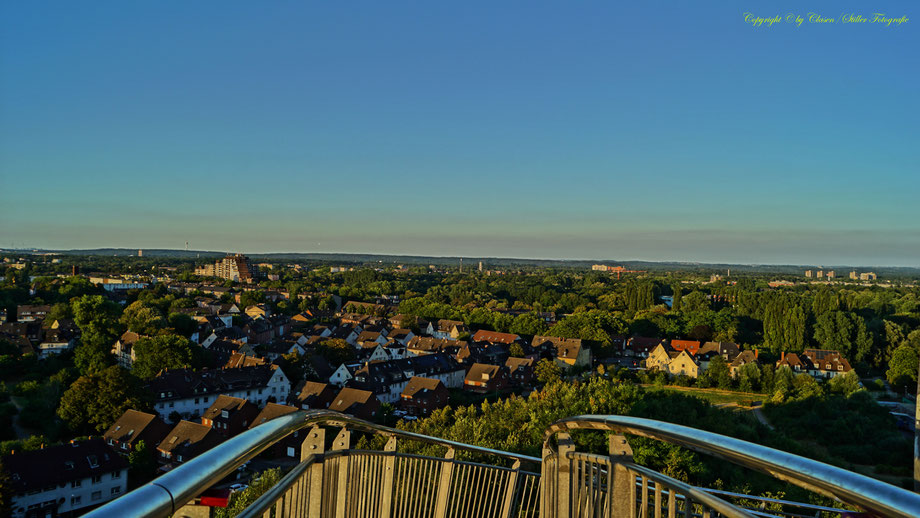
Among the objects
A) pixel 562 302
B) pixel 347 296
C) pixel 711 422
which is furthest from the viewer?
pixel 347 296

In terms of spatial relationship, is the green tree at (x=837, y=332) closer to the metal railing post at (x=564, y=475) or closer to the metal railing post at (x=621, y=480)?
the metal railing post at (x=564, y=475)

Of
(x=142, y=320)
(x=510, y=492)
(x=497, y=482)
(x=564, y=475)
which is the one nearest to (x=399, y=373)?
(x=142, y=320)

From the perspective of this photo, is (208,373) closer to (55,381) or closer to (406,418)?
(55,381)

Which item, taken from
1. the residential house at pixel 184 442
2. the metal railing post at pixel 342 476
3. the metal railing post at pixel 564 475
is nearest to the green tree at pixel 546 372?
the residential house at pixel 184 442

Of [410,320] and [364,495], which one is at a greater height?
[364,495]

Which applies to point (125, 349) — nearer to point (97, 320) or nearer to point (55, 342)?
point (97, 320)

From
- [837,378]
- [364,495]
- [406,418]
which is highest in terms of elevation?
[364,495]

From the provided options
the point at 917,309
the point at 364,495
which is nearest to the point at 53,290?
the point at 364,495
